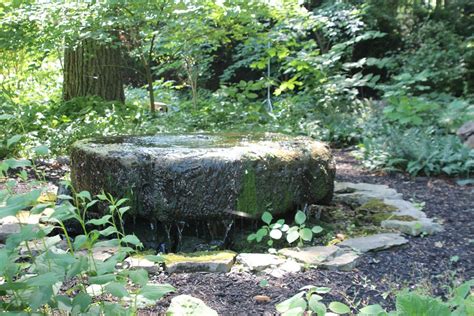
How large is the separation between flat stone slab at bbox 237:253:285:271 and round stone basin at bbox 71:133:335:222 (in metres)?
0.41

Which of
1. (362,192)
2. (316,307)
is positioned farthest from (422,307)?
(362,192)

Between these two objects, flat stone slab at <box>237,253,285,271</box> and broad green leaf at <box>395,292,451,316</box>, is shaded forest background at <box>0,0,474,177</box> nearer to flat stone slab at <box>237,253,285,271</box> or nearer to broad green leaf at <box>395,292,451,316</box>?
flat stone slab at <box>237,253,285,271</box>

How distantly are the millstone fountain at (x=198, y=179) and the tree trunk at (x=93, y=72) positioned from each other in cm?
393

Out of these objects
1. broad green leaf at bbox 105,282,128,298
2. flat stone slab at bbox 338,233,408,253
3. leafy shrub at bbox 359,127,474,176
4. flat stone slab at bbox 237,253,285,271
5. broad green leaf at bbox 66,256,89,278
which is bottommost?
flat stone slab at bbox 338,233,408,253

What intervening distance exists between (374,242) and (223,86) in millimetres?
5277

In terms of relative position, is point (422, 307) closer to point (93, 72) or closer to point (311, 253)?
point (311, 253)

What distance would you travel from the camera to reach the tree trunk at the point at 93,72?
7.36m

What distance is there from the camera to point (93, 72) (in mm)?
7414

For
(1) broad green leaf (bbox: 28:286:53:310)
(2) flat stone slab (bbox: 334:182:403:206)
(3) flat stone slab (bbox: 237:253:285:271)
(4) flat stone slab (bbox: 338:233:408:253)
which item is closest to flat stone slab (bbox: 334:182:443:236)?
(2) flat stone slab (bbox: 334:182:403:206)

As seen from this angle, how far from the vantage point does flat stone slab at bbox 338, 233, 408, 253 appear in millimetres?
3273

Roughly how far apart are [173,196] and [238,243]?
1.81ft

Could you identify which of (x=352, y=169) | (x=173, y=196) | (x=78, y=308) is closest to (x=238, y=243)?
(x=173, y=196)

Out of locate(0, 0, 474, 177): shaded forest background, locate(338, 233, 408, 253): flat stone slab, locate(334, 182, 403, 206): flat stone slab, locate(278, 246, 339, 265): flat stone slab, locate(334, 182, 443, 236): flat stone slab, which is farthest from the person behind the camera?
locate(0, 0, 474, 177): shaded forest background

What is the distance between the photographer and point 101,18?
569cm
